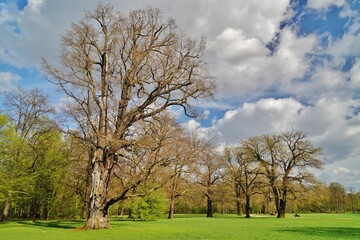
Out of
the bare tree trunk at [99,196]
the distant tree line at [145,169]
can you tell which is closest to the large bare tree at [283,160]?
the distant tree line at [145,169]

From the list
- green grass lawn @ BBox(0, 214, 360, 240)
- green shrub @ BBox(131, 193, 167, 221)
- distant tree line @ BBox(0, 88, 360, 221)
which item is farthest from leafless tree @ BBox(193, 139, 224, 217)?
green grass lawn @ BBox(0, 214, 360, 240)

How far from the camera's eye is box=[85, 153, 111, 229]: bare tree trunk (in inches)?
859

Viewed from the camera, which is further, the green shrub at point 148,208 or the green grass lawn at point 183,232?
the green shrub at point 148,208

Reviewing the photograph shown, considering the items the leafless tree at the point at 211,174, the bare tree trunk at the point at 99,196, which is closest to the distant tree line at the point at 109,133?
the bare tree trunk at the point at 99,196

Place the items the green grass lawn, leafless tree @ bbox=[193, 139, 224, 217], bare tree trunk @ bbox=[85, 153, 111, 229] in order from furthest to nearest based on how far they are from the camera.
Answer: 1. leafless tree @ bbox=[193, 139, 224, 217]
2. bare tree trunk @ bbox=[85, 153, 111, 229]
3. the green grass lawn

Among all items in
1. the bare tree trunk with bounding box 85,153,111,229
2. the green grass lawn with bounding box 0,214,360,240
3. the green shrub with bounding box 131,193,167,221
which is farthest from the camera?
the green shrub with bounding box 131,193,167,221

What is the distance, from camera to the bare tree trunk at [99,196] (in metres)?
21.8

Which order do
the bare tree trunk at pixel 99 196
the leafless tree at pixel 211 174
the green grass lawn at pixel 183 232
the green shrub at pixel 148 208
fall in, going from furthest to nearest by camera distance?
the leafless tree at pixel 211 174 < the green shrub at pixel 148 208 < the bare tree trunk at pixel 99 196 < the green grass lawn at pixel 183 232

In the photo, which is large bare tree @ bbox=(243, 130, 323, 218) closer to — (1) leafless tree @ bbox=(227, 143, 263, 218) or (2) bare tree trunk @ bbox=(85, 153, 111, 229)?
(1) leafless tree @ bbox=(227, 143, 263, 218)

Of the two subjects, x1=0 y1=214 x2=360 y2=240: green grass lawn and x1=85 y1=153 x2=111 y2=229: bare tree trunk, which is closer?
x1=0 y1=214 x2=360 y2=240: green grass lawn

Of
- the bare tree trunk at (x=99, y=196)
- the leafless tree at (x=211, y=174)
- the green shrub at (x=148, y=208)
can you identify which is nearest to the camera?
the bare tree trunk at (x=99, y=196)

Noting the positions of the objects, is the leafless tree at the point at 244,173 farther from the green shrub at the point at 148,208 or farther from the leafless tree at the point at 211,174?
the green shrub at the point at 148,208

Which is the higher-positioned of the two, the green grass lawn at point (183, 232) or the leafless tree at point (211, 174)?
the leafless tree at point (211, 174)

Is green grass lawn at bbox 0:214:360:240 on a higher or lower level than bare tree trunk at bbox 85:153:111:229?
lower
